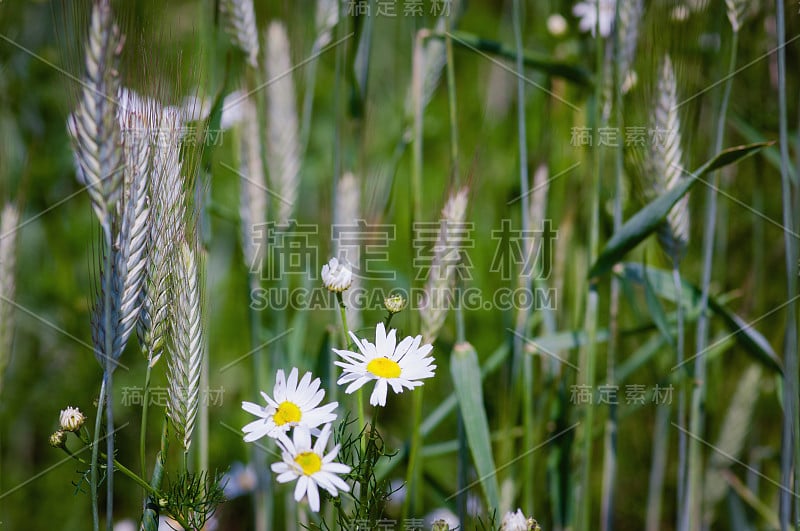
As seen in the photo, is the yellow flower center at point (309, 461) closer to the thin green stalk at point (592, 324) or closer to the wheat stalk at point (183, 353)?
the wheat stalk at point (183, 353)

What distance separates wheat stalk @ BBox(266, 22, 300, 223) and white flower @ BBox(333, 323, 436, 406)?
1.21 feet

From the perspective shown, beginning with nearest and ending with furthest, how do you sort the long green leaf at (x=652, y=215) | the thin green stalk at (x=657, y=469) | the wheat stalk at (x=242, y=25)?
the long green leaf at (x=652, y=215) → the wheat stalk at (x=242, y=25) → the thin green stalk at (x=657, y=469)

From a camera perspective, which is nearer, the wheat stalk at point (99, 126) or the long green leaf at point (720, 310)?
the wheat stalk at point (99, 126)

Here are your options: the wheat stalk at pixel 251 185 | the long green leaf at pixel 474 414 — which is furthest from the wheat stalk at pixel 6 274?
the long green leaf at pixel 474 414

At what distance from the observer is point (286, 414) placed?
57 cm

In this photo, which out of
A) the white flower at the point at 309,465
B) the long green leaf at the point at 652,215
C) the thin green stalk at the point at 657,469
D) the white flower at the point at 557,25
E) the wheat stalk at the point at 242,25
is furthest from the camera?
the white flower at the point at 557,25

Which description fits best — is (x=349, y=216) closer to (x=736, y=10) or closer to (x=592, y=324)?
(x=592, y=324)

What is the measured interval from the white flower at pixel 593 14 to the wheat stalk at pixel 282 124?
0.43 m

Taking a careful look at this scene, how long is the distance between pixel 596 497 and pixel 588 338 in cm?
50

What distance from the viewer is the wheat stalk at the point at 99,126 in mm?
548

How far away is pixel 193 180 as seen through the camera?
1.91 feet

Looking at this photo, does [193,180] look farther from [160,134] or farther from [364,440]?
[364,440]

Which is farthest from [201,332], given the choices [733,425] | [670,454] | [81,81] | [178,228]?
[670,454]

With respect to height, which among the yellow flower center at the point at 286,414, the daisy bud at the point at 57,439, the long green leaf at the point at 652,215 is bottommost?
the daisy bud at the point at 57,439
